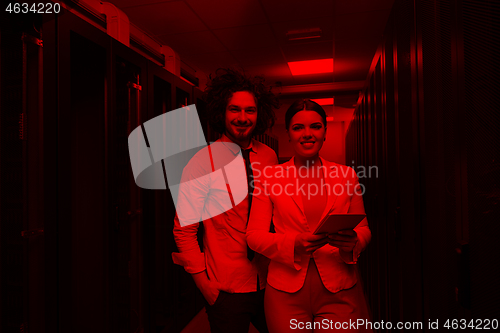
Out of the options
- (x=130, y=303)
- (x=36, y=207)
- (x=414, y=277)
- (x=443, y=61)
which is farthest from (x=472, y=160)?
(x=130, y=303)

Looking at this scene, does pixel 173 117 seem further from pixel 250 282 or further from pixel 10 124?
pixel 250 282

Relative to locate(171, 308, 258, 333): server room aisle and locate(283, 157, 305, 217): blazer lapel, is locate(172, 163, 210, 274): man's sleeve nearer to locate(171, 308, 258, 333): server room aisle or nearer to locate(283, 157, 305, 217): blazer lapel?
locate(283, 157, 305, 217): blazer lapel

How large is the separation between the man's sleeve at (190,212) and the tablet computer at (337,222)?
57 cm

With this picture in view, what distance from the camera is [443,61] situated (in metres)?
0.82

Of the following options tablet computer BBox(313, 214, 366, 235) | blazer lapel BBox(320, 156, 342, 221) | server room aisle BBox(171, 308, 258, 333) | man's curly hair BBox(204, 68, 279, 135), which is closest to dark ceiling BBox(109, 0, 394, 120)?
man's curly hair BBox(204, 68, 279, 135)

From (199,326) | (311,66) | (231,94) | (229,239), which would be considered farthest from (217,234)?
(311,66)

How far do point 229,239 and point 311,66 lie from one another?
3644 millimetres

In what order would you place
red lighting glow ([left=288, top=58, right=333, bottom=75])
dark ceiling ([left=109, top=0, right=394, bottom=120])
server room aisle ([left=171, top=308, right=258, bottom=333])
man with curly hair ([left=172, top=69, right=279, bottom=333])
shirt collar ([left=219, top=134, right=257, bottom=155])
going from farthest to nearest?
red lighting glow ([left=288, top=58, right=333, bottom=75])
dark ceiling ([left=109, top=0, right=394, bottom=120])
server room aisle ([left=171, top=308, right=258, bottom=333])
shirt collar ([left=219, top=134, right=257, bottom=155])
man with curly hair ([left=172, top=69, right=279, bottom=333])

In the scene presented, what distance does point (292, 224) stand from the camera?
118 cm

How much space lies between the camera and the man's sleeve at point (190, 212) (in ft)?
4.58

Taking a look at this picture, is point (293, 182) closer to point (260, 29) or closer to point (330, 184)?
point (330, 184)

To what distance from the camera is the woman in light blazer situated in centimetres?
112

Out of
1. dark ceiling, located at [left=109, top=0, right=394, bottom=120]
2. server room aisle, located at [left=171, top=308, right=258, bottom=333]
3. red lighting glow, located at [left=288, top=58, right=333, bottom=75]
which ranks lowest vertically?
server room aisle, located at [left=171, top=308, right=258, bottom=333]

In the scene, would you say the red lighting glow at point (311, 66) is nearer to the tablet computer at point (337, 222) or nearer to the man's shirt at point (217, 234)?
the man's shirt at point (217, 234)
